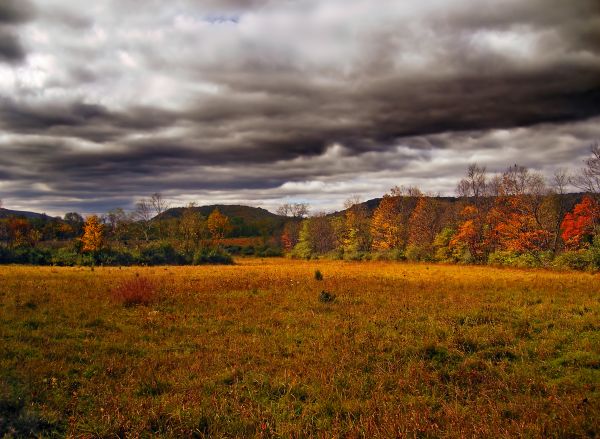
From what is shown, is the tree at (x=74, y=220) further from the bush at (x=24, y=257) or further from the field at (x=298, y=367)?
the field at (x=298, y=367)

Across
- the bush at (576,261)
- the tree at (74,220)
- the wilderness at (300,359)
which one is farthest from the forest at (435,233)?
the tree at (74,220)

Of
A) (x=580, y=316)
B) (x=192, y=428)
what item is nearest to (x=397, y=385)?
(x=192, y=428)

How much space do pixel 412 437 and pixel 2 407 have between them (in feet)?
20.4

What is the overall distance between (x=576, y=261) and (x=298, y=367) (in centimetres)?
3229

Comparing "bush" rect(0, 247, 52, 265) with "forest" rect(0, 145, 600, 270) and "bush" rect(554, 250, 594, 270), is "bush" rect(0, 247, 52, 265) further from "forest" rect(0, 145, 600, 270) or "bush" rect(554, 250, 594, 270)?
"bush" rect(554, 250, 594, 270)

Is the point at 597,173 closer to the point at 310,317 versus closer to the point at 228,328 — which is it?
the point at 310,317

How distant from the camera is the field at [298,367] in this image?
19.4ft

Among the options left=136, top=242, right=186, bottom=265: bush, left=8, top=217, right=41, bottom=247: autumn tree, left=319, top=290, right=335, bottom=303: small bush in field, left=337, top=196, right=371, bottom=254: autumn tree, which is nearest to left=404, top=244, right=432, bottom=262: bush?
left=337, top=196, right=371, bottom=254: autumn tree

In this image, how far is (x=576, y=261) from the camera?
31.6 m

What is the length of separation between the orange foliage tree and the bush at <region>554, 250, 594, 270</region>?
10.0 m

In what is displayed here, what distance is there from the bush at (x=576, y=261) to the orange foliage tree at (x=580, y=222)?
10000 millimetres

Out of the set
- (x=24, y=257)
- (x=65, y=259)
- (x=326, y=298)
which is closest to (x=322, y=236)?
(x=65, y=259)

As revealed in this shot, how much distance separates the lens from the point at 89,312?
14.2 meters

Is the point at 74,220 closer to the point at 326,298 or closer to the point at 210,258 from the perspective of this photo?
the point at 210,258
